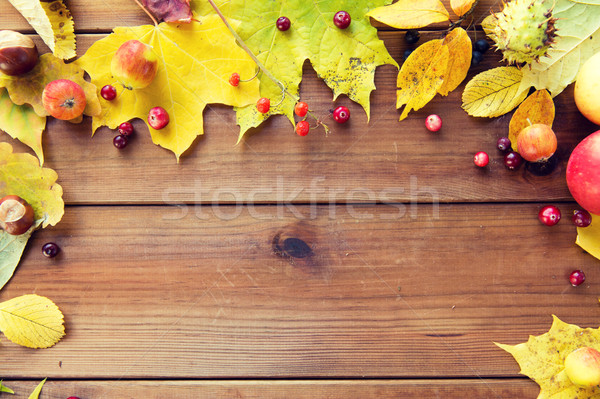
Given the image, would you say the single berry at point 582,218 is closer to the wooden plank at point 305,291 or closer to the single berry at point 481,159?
the wooden plank at point 305,291

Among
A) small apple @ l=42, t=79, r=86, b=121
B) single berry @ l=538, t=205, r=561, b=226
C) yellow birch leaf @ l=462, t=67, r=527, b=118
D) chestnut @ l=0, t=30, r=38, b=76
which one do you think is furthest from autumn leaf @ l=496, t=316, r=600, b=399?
chestnut @ l=0, t=30, r=38, b=76

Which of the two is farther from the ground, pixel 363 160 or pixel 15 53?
pixel 15 53

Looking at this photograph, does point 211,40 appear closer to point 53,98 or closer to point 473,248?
point 53,98

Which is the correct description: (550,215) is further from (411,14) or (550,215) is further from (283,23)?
(283,23)

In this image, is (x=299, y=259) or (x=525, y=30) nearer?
(x=525, y=30)

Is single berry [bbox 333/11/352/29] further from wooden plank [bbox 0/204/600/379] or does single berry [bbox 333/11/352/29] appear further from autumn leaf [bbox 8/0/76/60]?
autumn leaf [bbox 8/0/76/60]

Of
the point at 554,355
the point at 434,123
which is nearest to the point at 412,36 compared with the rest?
the point at 434,123
